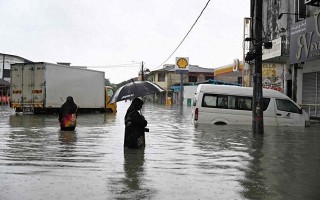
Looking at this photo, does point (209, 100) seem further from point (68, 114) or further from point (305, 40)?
point (68, 114)

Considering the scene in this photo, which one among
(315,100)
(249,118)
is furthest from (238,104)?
(315,100)

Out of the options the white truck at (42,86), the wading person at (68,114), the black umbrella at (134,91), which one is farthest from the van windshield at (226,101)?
the white truck at (42,86)

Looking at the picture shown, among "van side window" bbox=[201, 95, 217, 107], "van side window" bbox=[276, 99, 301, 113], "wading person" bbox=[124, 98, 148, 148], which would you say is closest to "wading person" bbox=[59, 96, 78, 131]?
"wading person" bbox=[124, 98, 148, 148]

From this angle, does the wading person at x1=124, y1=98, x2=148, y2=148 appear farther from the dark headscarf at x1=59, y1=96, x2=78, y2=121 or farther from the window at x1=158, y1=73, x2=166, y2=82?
the window at x1=158, y1=73, x2=166, y2=82

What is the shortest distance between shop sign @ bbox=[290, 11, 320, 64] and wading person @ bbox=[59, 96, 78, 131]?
10.4 meters

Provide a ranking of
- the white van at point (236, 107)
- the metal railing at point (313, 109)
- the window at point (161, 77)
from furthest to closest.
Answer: the window at point (161, 77), the metal railing at point (313, 109), the white van at point (236, 107)

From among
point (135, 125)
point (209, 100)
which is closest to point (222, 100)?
point (209, 100)

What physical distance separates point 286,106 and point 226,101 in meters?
2.51

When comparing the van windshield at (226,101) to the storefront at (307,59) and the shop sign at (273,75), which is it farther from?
the shop sign at (273,75)

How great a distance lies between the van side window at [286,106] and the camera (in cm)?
1606

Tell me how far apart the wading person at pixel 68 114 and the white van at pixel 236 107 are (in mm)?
5129

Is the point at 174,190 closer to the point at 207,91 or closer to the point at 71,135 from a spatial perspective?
the point at 71,135

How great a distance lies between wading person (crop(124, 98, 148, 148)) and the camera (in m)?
8.83

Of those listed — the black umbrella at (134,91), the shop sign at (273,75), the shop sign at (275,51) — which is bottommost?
the black umbrella at (134,91)
